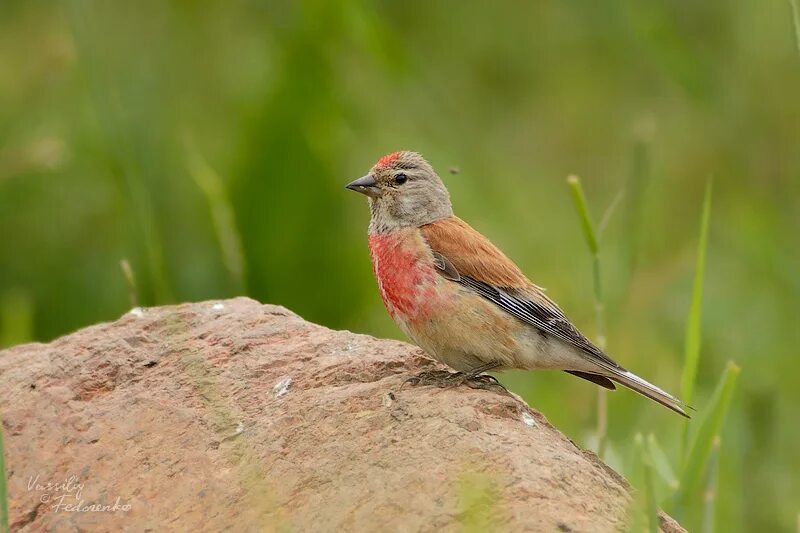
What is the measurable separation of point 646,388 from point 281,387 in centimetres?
118

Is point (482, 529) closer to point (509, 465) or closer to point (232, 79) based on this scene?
point (509, 465)

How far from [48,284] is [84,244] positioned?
0.46 m

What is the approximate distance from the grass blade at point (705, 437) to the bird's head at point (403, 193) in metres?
1.56

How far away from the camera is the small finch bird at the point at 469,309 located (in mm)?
4801

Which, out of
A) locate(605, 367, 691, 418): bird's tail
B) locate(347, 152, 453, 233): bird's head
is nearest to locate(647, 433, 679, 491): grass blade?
locate(605, 367, 691, 418): bird's tail

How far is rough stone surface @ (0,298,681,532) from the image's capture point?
142 inches

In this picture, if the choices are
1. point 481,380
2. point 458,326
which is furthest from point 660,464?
point 458,326

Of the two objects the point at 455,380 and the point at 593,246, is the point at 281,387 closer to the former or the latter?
the point at 455,380

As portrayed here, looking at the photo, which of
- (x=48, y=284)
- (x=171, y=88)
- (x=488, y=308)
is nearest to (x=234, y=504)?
(x=488, y=308)

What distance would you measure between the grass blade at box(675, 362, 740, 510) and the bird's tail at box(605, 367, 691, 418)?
1.15 ft

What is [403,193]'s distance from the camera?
5.38 meters

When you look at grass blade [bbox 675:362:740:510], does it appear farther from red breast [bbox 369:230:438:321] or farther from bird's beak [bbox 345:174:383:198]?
bird's beak [bbox 345:174:383:198]

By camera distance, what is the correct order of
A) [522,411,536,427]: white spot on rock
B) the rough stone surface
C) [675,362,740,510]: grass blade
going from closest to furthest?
1. the rough stone surface
2. [675,362,740,510]: grass blade
3. [522,411,536,427]: white spot on rock

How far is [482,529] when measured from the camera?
3363 millimetres
